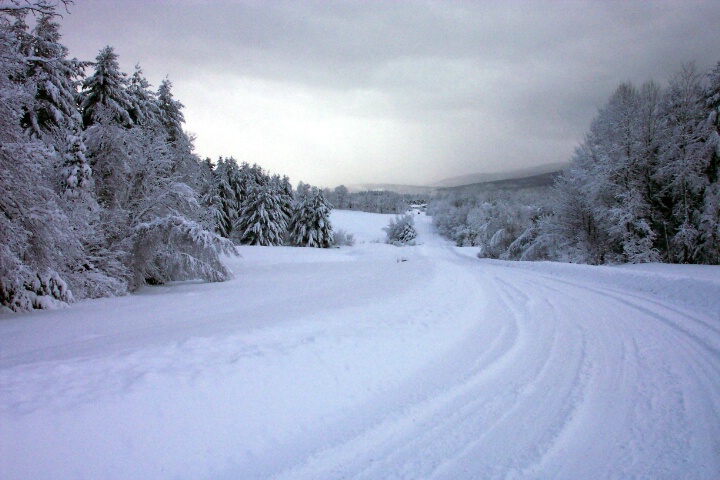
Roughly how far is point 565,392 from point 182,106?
25905 millimetres

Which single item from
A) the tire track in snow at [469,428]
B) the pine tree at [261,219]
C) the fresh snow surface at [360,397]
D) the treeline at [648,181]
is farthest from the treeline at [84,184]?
the treeline at [648,181]

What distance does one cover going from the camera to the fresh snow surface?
2842 mm

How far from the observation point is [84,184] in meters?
11.4

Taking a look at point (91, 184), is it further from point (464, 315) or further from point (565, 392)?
point (565, 392)

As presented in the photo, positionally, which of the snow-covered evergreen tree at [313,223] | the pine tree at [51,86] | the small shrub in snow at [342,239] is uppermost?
the pine tree at [51,86]

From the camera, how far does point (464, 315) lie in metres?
7.55

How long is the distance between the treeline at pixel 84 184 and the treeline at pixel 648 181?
2280 cm

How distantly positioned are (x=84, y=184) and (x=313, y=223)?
108 ft

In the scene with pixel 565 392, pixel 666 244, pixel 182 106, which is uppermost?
pixel 182 106

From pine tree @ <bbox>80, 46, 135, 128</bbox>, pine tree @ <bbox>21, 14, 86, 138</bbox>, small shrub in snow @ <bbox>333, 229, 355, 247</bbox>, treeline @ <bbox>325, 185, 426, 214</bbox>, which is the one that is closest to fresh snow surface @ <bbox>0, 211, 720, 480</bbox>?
pine tree @ <bbox>21, 14, 86, 138</bbox>

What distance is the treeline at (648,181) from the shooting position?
1767 centimetres

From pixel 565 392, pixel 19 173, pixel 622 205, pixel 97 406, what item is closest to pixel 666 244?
pixel 622 205

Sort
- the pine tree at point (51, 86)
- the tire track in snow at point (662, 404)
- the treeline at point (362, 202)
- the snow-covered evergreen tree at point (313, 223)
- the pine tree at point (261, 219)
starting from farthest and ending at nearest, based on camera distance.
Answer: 1. the treeline at point (362, 202)
2. the snow-covered evergreen tree at point (313, 223)
3. the pine tree at point (261, 219)
4. the pine tree at point (51, 86)
5. the tire track in snow at point (662, 404)

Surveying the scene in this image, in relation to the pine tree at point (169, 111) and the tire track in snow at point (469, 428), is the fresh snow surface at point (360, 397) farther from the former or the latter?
the pine tree at point (169, 111)
